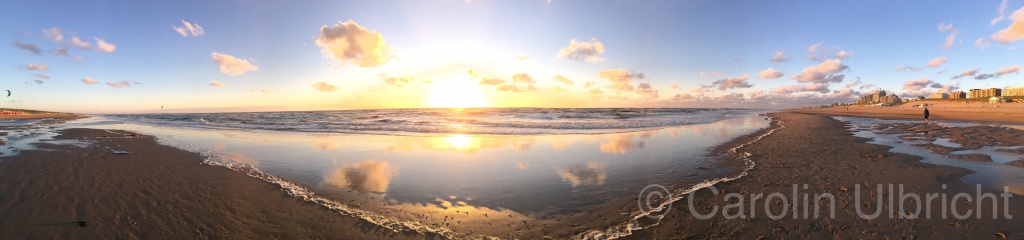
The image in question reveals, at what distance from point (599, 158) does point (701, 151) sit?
4927 millimetres

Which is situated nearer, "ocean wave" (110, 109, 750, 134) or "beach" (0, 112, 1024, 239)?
"beach" (0, 112, 1024, 239)

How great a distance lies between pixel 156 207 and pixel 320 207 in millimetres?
3273

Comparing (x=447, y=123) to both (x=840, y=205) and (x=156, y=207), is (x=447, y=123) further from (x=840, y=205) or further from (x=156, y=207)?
(x=840, y=205)

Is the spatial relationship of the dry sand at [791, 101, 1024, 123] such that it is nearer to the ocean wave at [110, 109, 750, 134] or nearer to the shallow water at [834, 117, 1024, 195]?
the ocean wave at [110, 109, 750, 134]

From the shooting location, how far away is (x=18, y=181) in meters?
9.37

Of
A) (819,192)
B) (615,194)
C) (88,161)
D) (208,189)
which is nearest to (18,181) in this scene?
(88,161)

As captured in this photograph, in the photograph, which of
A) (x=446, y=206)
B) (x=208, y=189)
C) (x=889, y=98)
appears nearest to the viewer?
(x=446, y=206)

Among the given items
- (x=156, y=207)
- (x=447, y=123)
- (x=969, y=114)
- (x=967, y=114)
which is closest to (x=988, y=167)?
(x=156, y=207)

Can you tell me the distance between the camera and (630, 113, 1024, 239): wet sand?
559 cm

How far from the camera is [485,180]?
9633 millimetres

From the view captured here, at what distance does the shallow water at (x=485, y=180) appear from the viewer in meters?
6.46

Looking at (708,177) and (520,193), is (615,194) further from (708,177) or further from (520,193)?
(708,177)

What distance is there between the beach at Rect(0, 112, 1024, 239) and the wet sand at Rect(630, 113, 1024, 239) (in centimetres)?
2

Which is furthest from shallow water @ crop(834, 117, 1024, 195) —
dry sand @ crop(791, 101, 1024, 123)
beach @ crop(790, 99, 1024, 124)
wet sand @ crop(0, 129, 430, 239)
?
dry sand @ crop(791, 101, 1024, 123)
